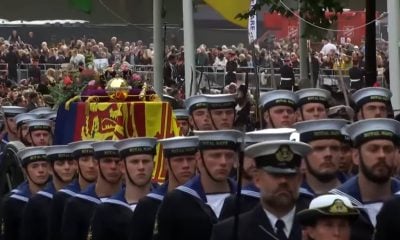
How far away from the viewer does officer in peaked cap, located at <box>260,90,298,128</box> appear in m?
11.4

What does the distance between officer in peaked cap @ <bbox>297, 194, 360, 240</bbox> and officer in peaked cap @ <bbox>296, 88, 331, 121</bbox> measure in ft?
13.4

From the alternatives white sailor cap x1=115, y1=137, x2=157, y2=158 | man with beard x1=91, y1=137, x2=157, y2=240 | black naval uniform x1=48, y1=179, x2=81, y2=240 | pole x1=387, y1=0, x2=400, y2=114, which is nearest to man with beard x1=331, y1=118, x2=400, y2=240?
man with beard x1=91, y1=137, x2=157, y2=240

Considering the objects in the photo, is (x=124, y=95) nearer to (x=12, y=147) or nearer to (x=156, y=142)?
(x=12, y=147)

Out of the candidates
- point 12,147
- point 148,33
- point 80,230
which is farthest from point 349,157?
point 148,33

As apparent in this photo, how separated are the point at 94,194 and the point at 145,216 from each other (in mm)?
1841

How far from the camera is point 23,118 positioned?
17312 mm

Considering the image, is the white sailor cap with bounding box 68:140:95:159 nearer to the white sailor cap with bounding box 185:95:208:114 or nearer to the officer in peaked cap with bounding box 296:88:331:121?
the white sailor cap with bounding box 185:95:208:114

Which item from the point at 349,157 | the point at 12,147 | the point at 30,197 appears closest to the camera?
the point at 349,157

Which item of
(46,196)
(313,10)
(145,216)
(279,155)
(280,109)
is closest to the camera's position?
(279,155)

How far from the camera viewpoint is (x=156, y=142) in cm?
1211

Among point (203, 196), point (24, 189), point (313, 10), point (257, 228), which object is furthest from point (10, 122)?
point (257, 228)

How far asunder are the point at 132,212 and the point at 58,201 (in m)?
1.99

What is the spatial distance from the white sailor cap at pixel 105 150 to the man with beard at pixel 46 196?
3.96 ft

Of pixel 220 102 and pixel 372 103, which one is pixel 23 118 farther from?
pixel 372 103
